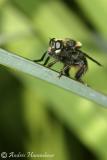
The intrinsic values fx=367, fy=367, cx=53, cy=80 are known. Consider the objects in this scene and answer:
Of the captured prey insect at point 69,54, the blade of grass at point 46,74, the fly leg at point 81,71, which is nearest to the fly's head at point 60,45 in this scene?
the captured prey insect at point 69,54

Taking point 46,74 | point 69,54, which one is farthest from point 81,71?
point 46,74

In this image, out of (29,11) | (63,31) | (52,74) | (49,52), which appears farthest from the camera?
(29,11)

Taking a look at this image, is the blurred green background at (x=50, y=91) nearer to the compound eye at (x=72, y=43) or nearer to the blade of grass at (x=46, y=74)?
the compound eye at (x=72, y=43)

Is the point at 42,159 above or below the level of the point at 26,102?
below

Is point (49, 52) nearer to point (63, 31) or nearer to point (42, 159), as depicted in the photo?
point (63, 31)

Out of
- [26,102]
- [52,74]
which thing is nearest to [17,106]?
[26,102]

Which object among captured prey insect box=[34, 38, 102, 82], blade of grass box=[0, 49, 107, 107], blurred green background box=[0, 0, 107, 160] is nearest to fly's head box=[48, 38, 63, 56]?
captured prey insect box=[34, 38, 102, 82]

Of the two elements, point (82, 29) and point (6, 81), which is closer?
point (82, 29)

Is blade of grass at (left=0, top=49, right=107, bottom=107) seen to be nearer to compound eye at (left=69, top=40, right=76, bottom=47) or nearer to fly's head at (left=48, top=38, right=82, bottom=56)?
fly's head at (left=48, top=38, right=82, bottom=56)
